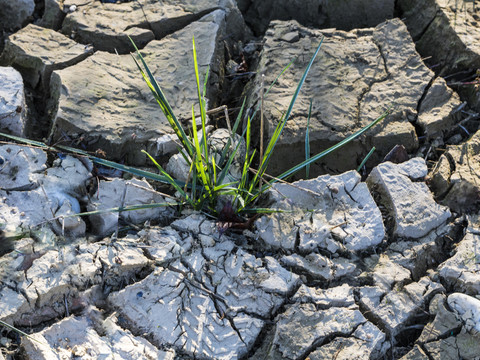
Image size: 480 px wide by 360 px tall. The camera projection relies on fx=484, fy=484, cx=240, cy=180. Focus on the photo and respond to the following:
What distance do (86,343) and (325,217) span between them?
1197 millimetres

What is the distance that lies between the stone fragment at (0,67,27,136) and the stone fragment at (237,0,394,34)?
1755mm

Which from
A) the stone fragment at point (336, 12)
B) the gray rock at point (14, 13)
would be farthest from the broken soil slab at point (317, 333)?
the gray rock at point (14, 13)

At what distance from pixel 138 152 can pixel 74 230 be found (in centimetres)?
54

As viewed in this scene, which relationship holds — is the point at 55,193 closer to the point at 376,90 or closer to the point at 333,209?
the point at 333,209

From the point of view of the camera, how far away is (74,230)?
2.20 metres

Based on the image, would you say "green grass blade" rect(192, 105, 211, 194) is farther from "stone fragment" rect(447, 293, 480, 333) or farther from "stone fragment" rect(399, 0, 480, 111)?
"stone fragment" rect(399, 0, 480, 111)

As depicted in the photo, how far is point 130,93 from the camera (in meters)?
2.67

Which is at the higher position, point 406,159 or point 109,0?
point 109,0

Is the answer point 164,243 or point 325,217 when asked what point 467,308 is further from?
point 164,243

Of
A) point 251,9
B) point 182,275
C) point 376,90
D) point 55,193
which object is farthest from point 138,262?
point 251,9

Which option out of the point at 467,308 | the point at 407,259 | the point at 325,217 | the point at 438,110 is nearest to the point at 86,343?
the point at 325,217

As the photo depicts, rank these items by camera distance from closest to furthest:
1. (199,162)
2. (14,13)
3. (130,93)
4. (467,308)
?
(467,308), (199,162), (130,93), (14,13)

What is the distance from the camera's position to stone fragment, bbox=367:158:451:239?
2.30 meters

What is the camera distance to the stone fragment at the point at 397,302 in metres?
2.04
